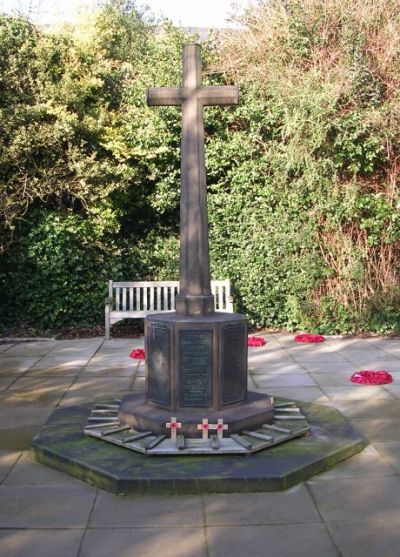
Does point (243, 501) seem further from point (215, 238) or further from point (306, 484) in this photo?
point (215, 238)

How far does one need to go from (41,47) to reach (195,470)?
9153mm

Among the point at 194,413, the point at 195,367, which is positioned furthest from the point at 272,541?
the point at 195,367

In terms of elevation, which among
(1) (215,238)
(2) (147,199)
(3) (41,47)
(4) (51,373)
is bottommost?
(4) (51,373)

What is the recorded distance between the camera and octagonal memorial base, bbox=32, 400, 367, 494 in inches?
146

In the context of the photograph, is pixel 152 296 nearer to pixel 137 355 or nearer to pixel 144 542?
pixel 137 355

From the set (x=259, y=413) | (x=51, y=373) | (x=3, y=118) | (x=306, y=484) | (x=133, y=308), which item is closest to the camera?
(x=306, y=484)

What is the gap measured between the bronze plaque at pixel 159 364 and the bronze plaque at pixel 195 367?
12cm

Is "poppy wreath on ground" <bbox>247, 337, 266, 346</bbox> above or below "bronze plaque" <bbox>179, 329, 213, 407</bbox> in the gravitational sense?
below

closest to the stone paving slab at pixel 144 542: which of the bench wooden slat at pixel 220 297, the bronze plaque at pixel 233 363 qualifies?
the bronze plaque at pixel 233 363

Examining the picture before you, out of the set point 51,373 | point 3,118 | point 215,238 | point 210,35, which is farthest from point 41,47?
point 51,373

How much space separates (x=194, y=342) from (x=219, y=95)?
6.80ft

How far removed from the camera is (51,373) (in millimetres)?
7266

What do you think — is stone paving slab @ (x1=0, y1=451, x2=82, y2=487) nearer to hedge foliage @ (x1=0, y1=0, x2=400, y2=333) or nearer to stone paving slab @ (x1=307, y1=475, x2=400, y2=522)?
stone paving slab @ (x1=307, y1=475, x2=400, y2=522)

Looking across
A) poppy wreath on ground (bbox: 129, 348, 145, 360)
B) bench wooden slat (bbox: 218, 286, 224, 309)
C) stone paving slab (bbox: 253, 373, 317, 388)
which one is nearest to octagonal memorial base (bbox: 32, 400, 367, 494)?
stone paving slab (bbox: 253, 373, 317, 388)
